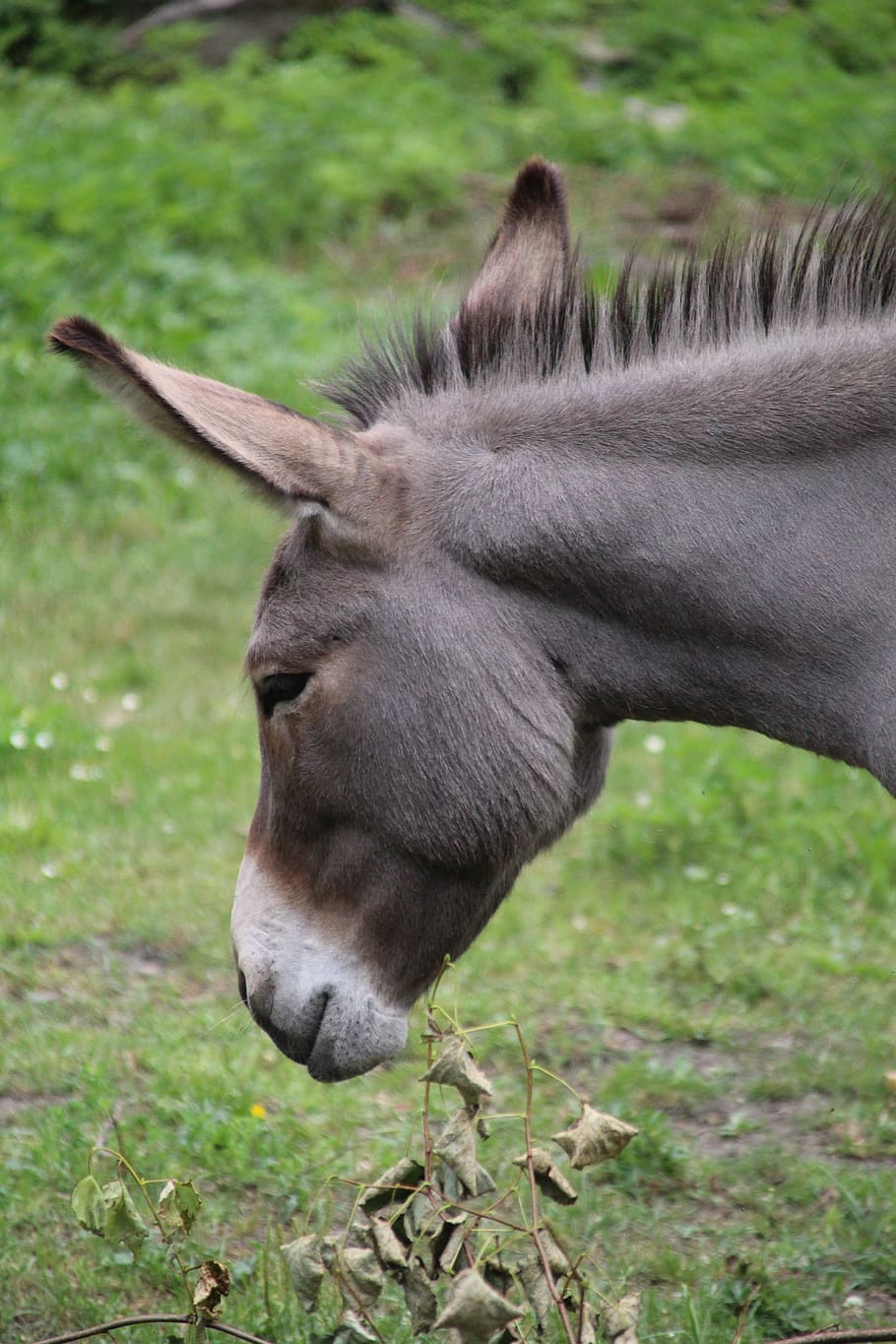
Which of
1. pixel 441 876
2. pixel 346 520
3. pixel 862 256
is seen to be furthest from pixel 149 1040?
pixel 862 256

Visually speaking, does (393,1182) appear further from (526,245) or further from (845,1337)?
(526,245)

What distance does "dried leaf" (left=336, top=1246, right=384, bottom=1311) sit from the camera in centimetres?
238

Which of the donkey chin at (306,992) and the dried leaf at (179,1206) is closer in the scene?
the dried leaf at (179,1206)

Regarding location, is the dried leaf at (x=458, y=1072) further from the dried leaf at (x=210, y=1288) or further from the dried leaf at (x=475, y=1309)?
the dried leaf at (x=210, y=1288)

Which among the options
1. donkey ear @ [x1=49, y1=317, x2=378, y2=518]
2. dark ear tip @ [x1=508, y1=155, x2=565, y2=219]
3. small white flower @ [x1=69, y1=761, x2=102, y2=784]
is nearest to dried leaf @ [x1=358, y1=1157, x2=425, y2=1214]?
donkey ear @ [x1=49, y1=317, x2=378, y2=518]

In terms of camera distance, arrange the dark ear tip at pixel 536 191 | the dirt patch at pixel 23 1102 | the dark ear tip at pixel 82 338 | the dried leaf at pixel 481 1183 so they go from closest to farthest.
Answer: the dark ear tip at pixel 82 338, the dried leaf at pixel 481 1183, the dark ear tip at pixel 536 191, the dirt patch at pixel 23 1102

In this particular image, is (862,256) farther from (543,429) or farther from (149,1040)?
(149,1040)

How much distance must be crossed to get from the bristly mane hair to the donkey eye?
20.6 inches

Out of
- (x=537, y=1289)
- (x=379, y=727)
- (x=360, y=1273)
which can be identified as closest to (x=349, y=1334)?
(x=360, y=1273)

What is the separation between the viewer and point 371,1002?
9.04ft

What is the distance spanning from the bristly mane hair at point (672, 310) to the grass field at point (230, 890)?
49 cm

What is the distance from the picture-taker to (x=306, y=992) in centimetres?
273

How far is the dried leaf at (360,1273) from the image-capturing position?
7.82ft

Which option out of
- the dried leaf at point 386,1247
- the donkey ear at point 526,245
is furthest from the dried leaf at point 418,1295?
the donkey ear at point 526,245
